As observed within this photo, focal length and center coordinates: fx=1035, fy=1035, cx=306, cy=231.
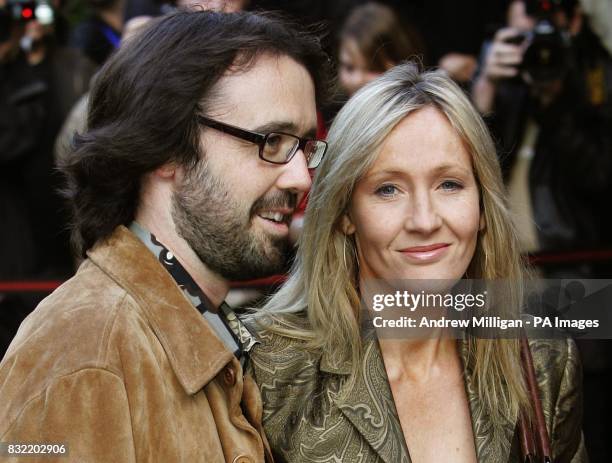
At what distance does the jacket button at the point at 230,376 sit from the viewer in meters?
2.67

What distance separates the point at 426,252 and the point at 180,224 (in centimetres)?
72

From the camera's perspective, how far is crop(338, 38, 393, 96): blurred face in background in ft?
16.0

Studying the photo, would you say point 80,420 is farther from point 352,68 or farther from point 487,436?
point 352,68

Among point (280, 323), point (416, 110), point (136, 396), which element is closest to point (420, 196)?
point (416, 110)

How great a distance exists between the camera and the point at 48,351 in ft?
7.78

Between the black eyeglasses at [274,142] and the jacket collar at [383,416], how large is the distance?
2.04ft

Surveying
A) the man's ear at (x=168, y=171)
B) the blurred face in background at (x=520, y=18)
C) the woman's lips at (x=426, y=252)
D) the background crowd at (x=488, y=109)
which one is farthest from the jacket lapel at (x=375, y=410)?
the blurred face in background at (x=520, y=18)

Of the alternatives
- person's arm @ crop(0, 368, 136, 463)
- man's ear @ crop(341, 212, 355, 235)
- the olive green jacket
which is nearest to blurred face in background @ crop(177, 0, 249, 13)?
man's ear @ crop(341, 212, 355, 235)

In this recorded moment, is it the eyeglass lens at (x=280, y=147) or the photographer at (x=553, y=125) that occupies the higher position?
the eyeglass lens at (x=280, y=147)

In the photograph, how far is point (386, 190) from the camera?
306 cm

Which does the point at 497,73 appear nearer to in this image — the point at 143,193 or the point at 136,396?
the point at 143,193

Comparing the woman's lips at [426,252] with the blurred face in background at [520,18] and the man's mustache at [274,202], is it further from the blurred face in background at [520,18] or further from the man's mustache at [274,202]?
the blurred face in background at [520,18]

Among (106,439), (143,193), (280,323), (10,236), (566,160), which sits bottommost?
A: (10,236)

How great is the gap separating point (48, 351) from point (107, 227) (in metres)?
0.47
